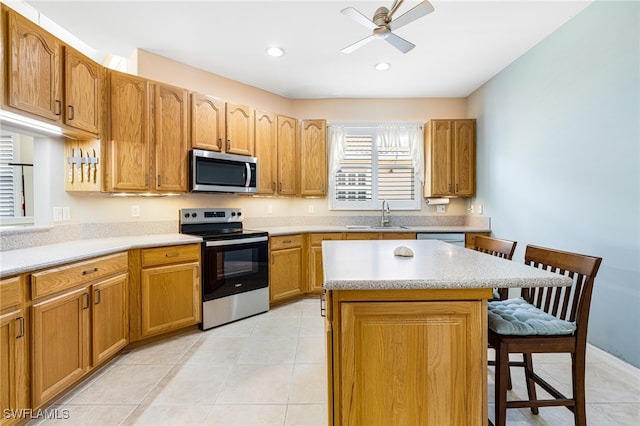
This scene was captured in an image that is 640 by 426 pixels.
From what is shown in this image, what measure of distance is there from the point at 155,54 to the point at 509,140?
12.7 feet

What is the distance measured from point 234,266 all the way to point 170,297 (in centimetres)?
64

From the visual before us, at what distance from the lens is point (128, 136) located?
8.60ft

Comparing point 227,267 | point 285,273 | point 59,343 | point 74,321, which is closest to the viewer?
point 59,343

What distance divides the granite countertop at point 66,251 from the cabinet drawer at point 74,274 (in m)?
0.04

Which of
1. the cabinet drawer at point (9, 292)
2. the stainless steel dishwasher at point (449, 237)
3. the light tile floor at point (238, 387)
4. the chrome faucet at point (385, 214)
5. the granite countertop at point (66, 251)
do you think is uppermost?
the chrome faucet at point (385, 214)

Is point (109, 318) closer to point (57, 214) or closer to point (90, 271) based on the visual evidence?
point (90, 271)

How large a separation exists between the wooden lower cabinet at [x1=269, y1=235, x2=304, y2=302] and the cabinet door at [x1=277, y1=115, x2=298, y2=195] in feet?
2.19

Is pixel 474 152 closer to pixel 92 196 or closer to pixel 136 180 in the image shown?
pixel 136 180

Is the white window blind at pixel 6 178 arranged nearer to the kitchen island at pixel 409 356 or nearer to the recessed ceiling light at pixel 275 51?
the recessed ceiling light at pixel 275 51

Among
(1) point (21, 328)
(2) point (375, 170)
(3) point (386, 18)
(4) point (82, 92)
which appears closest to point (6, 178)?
(4) point (82, 92)

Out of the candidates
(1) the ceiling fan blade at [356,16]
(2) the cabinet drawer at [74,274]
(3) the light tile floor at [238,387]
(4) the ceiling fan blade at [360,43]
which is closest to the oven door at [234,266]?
(3) the light tile floor at [238,387]

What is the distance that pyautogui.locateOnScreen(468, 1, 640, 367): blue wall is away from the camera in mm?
2023

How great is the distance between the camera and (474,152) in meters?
3.94

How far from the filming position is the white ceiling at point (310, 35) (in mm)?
2334
